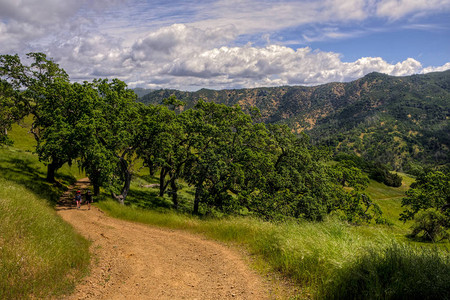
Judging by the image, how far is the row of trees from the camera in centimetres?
2370

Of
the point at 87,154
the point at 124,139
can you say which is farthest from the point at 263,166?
the point at 87,154

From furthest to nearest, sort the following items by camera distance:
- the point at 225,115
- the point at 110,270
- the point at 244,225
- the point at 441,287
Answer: the point at 225,115 → the point at 244,225 → the point at 110,270 → the point at 441,287

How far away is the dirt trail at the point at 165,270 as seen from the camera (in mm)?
9203

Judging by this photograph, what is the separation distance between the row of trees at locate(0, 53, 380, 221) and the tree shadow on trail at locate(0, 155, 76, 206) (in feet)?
7.27

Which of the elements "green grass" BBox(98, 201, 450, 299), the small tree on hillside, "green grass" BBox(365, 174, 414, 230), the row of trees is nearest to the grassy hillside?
"green grass" BBox(98, 201, 450, 299)

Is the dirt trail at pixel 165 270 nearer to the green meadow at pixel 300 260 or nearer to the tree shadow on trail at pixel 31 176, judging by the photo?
the green meadow at pixel 300 260

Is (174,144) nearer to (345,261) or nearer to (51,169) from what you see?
(51,169)

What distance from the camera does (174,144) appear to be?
2733 cm

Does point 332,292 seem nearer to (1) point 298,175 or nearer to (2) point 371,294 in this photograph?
(2) point 371,294

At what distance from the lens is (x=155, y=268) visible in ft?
37.4

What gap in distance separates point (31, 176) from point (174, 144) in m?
17.0

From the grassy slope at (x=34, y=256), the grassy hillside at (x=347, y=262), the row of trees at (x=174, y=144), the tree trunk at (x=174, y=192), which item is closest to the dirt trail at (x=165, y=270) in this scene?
the grassy slope at (x=34, y=256)

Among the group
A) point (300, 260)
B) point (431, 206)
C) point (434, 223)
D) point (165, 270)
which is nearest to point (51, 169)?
point (165, 270)

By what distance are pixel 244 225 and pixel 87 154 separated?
1528 centimetres
